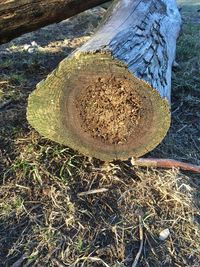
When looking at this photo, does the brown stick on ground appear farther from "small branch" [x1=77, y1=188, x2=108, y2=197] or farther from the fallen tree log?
"small branch" [x1=77, y1=188, x2=108, y2=197]

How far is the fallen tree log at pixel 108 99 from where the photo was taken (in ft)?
9.77

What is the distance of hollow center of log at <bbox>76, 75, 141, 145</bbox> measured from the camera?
9.95ft

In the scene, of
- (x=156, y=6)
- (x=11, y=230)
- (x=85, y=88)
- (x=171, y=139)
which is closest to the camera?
(x=11, y=230)

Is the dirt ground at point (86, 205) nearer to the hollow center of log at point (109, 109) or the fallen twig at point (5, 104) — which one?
the fallen twig at point (5, 104)

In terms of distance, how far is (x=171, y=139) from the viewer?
3.85 meters

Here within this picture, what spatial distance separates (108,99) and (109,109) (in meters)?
Result: 0.07

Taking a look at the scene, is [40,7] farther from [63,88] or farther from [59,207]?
[59,207]

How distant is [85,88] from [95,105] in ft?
0.43

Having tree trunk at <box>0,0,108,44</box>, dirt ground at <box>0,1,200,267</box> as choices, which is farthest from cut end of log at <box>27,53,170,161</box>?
tree trunk at <box>0,0,108,44</box>

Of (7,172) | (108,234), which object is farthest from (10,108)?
(108,234)

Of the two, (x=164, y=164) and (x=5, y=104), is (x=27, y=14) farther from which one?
(x=164, y=164)

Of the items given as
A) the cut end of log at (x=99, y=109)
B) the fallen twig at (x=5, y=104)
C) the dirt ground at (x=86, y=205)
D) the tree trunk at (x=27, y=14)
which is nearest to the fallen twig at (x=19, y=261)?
the dirt ground at (x=86, y=205)

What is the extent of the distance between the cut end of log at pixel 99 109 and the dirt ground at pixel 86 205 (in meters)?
0.16

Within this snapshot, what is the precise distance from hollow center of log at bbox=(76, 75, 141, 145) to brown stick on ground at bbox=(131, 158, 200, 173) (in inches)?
8.3
